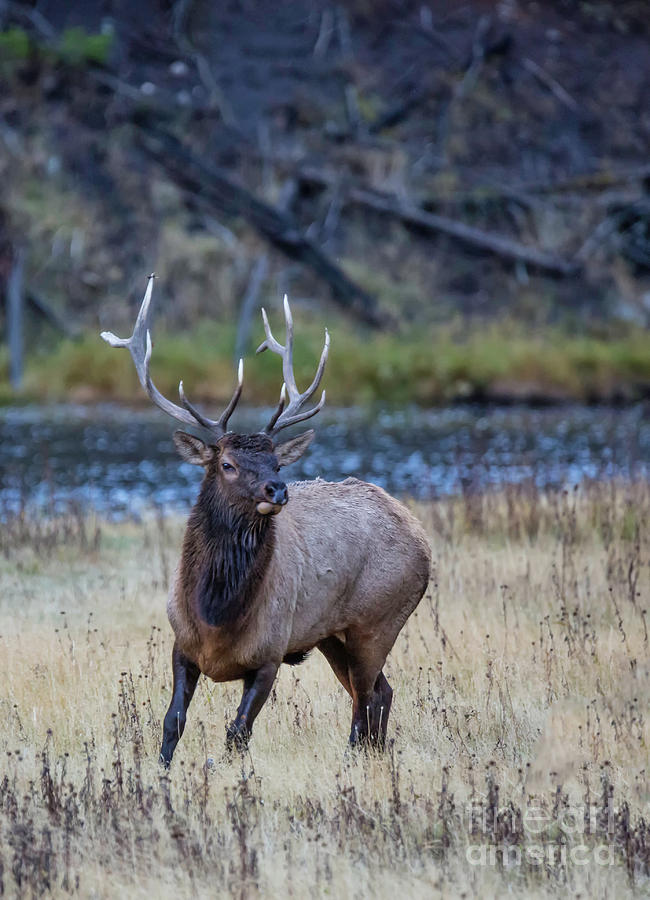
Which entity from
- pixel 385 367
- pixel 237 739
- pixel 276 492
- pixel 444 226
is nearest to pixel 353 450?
pixel 385 367

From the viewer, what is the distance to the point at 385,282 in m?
35.6

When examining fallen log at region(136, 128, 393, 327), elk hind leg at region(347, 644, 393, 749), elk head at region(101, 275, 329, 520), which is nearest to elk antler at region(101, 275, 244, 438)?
elk head at region(101, 275, 329, 520)

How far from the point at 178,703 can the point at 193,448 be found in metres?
1.33

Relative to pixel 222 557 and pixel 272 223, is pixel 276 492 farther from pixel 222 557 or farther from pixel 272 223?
pixel 272 223

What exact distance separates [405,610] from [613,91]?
37395 mm

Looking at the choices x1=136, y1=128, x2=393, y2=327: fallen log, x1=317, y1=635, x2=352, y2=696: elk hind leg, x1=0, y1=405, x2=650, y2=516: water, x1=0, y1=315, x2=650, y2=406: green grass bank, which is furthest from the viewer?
x1=136, y1=128, x2=393, y2=327: fallen log

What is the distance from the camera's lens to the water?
57.9 ft

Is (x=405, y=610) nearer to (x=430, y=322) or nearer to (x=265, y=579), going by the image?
(x=265, y=579)

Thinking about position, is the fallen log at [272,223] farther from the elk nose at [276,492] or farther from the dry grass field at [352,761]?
the elk nose at [276,492]

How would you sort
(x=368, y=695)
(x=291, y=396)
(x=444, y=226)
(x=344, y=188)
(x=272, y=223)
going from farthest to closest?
(x=444, y=226), (x=344, y=188), (x=272, y=223), (x=291, y=396), (x=368, y=695)

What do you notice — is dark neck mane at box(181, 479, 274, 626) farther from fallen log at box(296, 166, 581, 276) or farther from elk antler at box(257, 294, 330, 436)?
fallen log at box(296, 166, 581, 276)

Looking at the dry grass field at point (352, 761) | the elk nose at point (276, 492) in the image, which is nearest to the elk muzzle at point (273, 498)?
the elk nose at point (276, 492)

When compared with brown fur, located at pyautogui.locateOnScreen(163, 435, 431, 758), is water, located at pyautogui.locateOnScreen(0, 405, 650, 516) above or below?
above

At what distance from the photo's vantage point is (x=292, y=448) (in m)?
6.96
